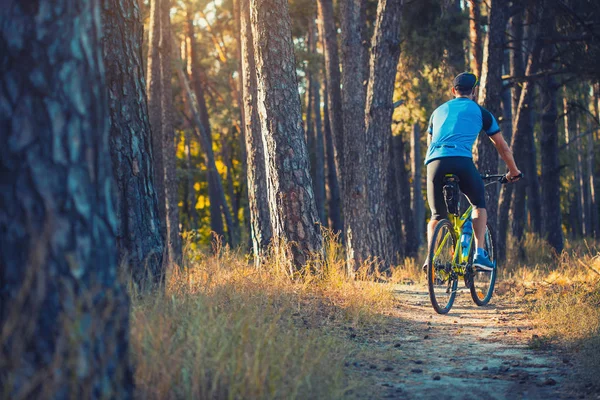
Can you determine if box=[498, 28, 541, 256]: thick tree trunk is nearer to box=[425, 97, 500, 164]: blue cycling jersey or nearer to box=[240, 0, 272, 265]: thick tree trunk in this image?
box=[240, 0, 272, 265]: thick tree trunk

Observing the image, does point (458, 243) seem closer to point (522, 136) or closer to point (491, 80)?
point (491, 80)

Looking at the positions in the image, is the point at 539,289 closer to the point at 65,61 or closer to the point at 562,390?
the point at 562,390

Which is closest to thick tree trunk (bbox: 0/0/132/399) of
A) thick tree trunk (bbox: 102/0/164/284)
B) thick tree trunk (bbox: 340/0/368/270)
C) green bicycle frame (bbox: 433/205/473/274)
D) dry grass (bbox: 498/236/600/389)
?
thick tree trunk (bbox: 102/0/164/284)

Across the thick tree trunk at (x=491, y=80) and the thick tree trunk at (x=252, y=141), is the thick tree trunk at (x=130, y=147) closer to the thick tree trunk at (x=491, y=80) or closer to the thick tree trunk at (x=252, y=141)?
the thick tree trunk at (x=252, y=141)

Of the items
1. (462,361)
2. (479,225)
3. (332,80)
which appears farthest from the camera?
(332,80)

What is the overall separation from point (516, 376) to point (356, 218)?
7.13 metres

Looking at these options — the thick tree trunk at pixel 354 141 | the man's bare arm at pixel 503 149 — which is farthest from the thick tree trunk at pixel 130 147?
the thick tree trunk at pixel 354 141

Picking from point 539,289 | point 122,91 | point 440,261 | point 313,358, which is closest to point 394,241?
point 539,289

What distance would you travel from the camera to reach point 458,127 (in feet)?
23.2

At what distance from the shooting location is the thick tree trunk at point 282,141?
8.09 meters

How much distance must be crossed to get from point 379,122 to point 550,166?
317 inches

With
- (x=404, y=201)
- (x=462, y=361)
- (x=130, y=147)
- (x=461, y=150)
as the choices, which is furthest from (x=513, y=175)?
(x=404, y=201)

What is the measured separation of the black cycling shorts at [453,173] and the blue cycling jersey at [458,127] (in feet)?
0.24

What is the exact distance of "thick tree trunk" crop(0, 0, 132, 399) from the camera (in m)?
2.93
